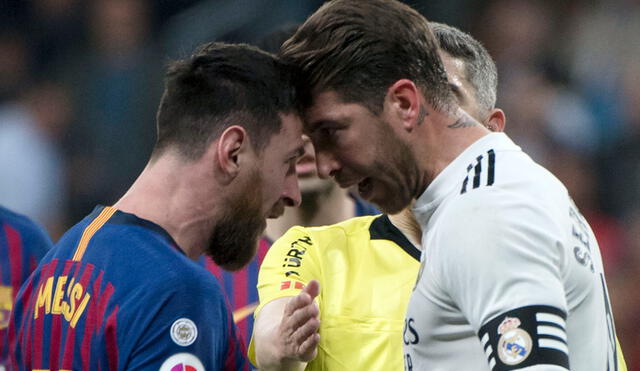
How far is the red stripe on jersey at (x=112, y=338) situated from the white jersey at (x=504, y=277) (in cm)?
65

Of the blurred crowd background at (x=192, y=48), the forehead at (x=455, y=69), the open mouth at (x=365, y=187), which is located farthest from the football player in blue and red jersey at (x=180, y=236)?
the blurred crowd background at (x=192, y=48)

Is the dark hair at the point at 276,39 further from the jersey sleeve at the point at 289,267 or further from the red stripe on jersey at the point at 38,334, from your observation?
the red stripe on jersey at the point at 38,334

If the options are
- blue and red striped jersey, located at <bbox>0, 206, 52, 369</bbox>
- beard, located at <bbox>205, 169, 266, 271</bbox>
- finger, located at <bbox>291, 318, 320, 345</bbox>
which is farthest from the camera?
blue and red striped jersey, located at <bbox>0, 206, 52, 369</bbox>

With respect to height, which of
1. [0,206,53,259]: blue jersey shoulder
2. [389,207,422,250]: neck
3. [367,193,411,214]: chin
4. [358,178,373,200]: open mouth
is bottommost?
[0,206,53,259]: blue jersey shoulder

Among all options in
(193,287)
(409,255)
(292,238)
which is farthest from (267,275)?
(193,287)

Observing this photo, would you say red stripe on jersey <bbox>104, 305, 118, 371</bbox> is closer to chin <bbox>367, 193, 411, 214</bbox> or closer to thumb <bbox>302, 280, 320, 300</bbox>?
thumb <bbox>302, 280, 320, 300</bbox>

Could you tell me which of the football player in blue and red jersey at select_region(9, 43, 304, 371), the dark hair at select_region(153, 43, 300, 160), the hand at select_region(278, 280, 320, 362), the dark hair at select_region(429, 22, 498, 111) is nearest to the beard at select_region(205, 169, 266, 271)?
the football player in blue and red jersey at select_region(9, 43, 304, 371)

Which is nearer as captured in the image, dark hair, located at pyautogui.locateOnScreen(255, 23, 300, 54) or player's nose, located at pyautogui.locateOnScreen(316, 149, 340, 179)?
player's nose, located at pyautogui.locateOnScreen(316, 149, 340, 179)

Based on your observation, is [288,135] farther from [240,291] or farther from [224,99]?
[240,291]

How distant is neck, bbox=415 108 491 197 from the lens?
2406 mm

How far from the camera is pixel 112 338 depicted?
2254 mm

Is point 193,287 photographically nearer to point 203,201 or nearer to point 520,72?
point 203,201

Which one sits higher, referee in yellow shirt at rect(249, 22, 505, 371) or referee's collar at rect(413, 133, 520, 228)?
referee's collar at rect(413, 133, 520, 228)

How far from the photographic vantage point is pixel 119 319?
7.35 ft
